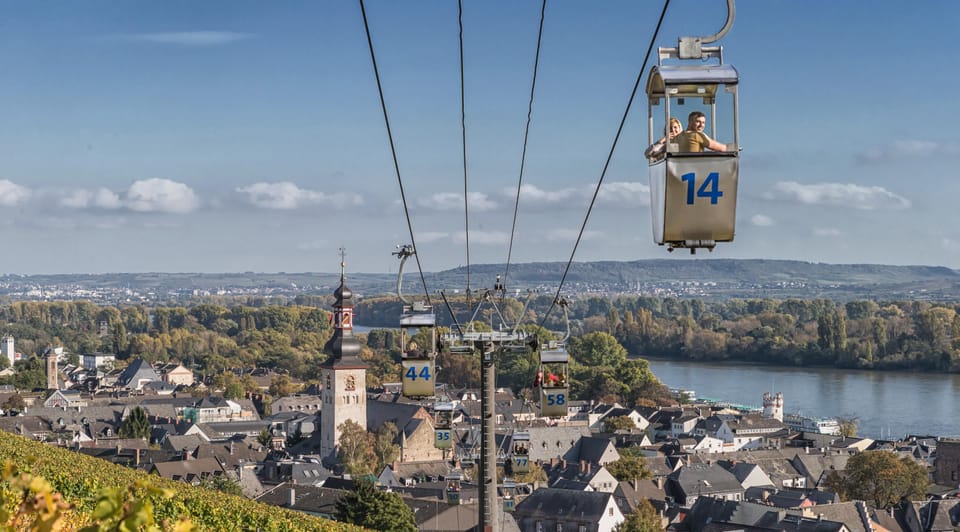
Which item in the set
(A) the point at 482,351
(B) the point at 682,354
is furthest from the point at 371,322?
(A) the point at 482,351

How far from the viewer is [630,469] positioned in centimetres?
3809

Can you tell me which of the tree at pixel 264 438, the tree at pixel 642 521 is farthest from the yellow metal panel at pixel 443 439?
the tree at pixel 264 438

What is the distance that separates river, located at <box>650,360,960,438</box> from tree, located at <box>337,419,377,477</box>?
68.7 feet

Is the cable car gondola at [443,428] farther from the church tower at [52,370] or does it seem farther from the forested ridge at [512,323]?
the church tower at [52,370]

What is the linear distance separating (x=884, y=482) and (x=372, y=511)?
1732cm

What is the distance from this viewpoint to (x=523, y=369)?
232 feet

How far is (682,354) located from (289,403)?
4795 centimetres

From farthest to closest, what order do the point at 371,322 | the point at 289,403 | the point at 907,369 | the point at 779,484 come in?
1. the point at 371,322
2. the point at 907,369
3. the point at 289,403
4. the point at 779,484

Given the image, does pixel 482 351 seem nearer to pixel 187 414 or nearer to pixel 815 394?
pixel 187 414

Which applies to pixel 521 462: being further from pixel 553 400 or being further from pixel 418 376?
pixel 418 376

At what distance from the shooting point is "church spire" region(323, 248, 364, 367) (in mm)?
43594

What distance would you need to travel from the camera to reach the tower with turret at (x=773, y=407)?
59000 mm

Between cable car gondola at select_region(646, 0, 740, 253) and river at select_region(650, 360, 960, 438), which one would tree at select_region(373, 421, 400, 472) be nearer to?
river at select_region(650, 360, 960, 438)

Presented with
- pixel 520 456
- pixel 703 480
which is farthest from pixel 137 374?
pixel 520 456
